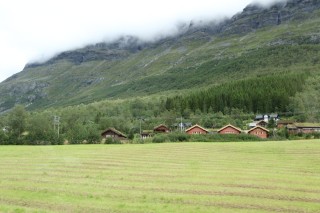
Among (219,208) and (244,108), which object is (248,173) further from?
(244,108)

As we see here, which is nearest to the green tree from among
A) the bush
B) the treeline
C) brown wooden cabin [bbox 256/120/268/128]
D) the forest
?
the forest

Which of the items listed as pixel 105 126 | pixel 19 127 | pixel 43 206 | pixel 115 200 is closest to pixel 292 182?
pixel 115 200

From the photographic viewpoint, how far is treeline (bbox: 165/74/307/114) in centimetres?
17662

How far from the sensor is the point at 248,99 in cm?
17925

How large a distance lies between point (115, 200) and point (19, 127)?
10025cm

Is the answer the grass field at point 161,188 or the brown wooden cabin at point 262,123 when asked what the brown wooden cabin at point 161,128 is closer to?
the brown wooden cabin at point 262,123

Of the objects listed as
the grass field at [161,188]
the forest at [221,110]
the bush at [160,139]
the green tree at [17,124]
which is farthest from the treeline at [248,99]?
the grass field at [161,188]

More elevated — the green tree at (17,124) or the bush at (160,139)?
the green tree at (17,124)

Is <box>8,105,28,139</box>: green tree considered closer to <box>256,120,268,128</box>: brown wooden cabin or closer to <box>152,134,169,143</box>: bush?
<box>152,134,169,143</box>: bush

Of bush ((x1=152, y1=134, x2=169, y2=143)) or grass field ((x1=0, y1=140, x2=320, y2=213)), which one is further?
bush ((x1=152, y1=134, x2=169, y2=143))

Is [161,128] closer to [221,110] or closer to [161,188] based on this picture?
[221,110]

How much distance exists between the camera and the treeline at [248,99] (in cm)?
17662

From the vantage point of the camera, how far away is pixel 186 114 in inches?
6914

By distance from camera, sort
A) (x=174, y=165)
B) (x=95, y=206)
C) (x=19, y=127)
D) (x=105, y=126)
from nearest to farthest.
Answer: (x=95, y=206) → (x=174, y=165) → (x=19, y=127) → (x=105, y=126)
